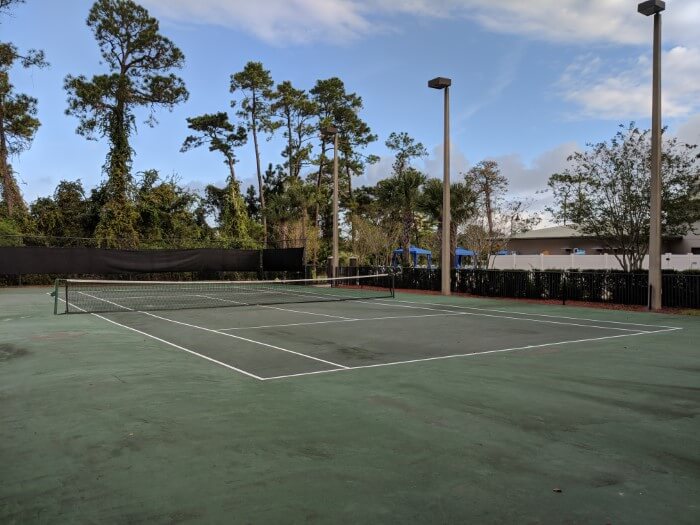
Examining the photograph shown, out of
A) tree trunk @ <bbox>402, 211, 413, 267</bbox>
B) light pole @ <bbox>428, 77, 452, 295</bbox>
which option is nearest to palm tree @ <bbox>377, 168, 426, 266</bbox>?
tree trunk @ <bbox>402, 211, 413, 267</bbox>

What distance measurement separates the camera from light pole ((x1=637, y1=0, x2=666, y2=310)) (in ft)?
50.5

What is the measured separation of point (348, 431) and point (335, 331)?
681 centimetres

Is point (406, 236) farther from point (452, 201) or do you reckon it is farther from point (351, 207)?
point (351, 207)

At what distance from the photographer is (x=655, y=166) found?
615 inches

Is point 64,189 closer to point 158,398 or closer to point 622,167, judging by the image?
point 622,167

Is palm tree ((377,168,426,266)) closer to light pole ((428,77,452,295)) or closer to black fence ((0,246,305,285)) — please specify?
black fence ((0,246,305,285))

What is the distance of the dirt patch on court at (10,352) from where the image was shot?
8133 millimetres

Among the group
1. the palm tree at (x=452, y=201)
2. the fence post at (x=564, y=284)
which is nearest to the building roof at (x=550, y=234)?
the palm tree at (x=452, y=201)

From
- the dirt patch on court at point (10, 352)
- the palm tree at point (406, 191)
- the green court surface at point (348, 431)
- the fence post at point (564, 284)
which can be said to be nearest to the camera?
the green court surface at point (348, 431)

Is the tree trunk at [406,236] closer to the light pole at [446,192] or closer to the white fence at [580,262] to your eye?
the white fence at [580,262]

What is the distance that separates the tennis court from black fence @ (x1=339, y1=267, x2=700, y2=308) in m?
4.09

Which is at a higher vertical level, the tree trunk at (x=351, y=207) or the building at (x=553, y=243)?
the tree trunk at (x=351, y=207)

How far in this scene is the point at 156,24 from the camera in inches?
1481

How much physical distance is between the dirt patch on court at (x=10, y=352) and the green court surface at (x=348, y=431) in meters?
0.08
